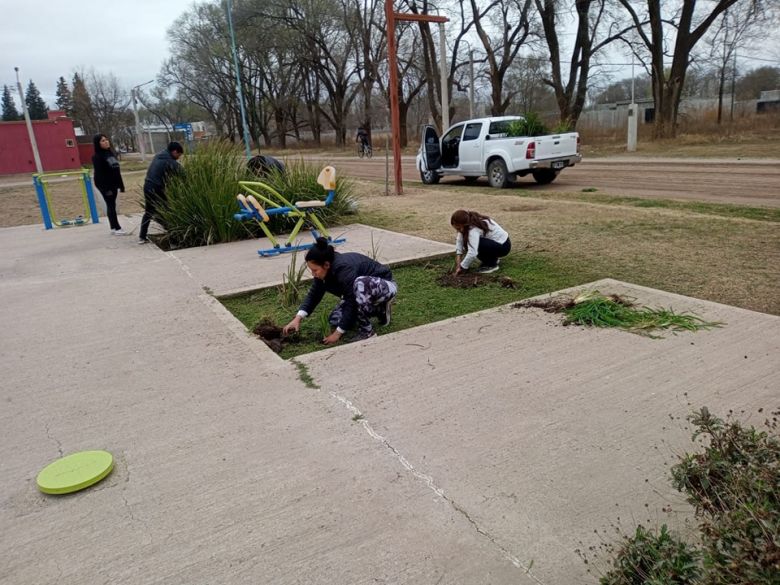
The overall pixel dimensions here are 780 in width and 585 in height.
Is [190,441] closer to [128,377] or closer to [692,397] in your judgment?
[128,377]

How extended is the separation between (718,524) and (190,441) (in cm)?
268

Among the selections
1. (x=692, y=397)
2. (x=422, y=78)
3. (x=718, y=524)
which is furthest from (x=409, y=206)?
(x=422, y=78)

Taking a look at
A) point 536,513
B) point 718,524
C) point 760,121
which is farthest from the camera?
point 760,121

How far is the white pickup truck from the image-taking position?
47.9 feet

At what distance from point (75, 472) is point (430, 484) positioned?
1.81 m

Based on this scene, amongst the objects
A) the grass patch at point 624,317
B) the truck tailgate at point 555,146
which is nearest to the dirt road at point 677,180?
the truck tailgate at point 555,146

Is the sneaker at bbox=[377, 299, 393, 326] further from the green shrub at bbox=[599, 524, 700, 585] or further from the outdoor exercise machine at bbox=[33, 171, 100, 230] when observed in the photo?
the outdoor exercise machine at bbox=[33, 171, 100, 230]

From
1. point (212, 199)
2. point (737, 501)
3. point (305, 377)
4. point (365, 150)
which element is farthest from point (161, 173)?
point (365, 150)

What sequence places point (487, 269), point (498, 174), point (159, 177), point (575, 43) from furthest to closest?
point (575, 43) → point (498, 174) → point (159, 177) → point (487, 269)

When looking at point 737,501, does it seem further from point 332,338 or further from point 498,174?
point 498,174

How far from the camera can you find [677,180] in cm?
1473

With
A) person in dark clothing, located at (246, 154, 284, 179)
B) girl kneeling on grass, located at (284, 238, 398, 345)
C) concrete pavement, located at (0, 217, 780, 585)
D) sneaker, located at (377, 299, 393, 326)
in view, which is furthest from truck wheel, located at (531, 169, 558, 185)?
girl kneeling on grass, located at (284, 238, 398, 345)

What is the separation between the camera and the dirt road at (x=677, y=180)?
11879mm

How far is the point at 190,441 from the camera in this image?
3.46 meters
